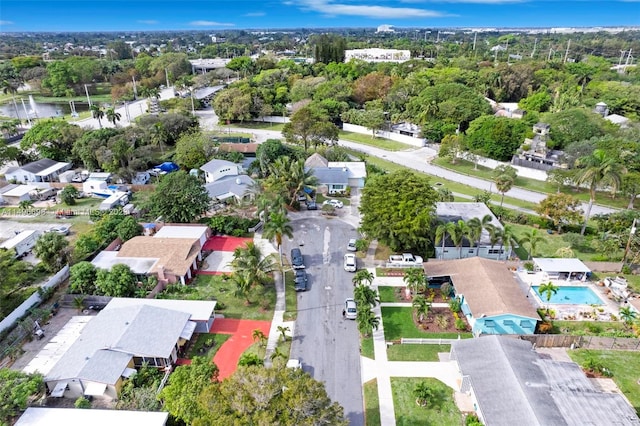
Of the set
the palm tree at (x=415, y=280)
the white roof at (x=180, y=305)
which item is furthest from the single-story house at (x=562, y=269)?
the white roof at (x=180, y=305)

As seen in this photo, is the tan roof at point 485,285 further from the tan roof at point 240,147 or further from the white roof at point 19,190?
the white roof at point 19,190

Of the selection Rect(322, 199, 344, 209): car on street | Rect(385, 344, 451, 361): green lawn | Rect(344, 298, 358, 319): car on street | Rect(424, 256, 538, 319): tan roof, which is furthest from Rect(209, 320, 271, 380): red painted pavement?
Rect(322, 199, 344, 209): car on street

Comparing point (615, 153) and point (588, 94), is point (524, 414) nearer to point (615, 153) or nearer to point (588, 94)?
point (615, 153)

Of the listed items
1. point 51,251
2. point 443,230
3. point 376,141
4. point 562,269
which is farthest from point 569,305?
point 376,141

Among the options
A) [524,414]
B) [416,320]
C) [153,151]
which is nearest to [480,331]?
[416,320]

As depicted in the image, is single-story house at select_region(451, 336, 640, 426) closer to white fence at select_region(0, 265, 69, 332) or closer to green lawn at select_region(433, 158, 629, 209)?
white fence at select_region(0, 265, 69, 332)
